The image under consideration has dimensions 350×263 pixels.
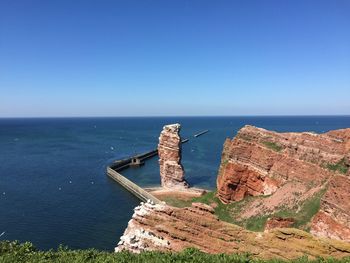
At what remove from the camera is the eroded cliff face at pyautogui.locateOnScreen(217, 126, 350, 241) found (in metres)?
31.9

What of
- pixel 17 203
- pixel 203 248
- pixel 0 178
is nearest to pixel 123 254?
pixel 203 248

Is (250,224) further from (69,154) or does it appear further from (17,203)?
(69,154)

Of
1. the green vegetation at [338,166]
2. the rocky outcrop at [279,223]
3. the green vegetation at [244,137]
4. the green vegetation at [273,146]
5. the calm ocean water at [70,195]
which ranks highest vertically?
the green vegetation at [244,137]

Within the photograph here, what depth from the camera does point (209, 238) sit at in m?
25.3

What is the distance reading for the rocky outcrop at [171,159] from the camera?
7544 centimetres

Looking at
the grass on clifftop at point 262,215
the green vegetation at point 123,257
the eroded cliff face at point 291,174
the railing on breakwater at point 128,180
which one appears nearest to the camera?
the green vegetation at point 123,257

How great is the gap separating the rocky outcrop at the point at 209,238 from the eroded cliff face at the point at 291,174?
23.5ft

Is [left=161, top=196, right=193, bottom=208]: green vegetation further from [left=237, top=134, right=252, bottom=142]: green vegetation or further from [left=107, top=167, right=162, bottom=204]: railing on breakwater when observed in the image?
[left=237, top=134, right=252, bottom=142]: green vegetation

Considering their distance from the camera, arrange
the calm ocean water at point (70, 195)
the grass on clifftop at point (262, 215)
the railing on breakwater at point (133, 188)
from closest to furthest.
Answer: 1. the grass on clifftop at point (262, 215)
2. the calm ocean water at point (70, 195)
3. the railing on breakwater at point (133, 188)

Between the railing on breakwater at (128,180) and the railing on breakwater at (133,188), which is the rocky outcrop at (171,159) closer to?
the railing on breakwater at (133,188)

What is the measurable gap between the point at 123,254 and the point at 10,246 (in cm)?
822

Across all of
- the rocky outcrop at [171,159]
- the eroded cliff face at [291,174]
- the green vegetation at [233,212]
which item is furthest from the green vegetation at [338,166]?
the rocky outcrop at [171,159]

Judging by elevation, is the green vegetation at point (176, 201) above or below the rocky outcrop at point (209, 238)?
below

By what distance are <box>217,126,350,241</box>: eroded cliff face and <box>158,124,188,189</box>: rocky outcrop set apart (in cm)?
1914
